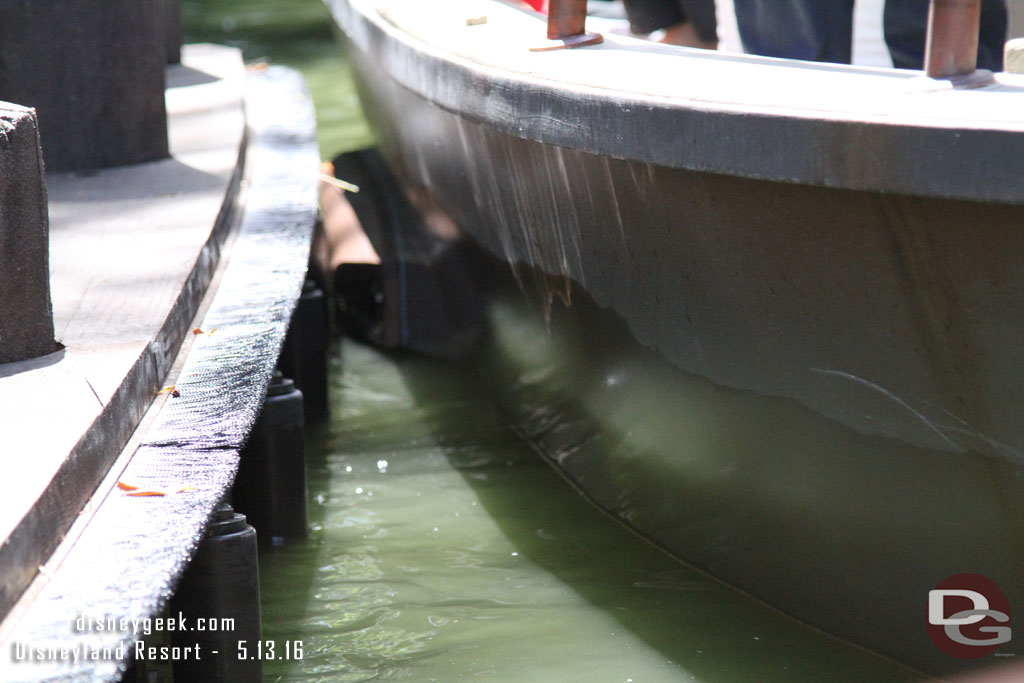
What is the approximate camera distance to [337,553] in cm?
320

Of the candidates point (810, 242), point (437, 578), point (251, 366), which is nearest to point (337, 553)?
point (437, 578)

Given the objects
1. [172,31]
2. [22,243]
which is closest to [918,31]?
[22,243]

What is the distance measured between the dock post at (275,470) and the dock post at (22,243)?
0.84 m

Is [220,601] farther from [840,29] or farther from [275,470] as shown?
[840,29]

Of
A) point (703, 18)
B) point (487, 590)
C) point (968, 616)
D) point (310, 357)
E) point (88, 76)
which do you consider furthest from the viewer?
point (310, 357)

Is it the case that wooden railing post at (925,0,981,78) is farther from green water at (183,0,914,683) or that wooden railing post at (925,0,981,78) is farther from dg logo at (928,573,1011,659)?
green water at (183,0,914,683)

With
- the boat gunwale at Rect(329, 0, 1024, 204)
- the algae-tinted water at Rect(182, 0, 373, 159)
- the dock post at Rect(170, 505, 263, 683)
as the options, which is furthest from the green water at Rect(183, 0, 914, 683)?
the algae-tinted water at Rect(182, 0, 373, 159)

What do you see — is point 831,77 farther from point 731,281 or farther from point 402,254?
point 402,254

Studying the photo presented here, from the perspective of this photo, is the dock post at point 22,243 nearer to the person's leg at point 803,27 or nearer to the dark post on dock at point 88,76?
the dark post on dock at point 88,76

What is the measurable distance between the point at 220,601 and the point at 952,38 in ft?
5.13

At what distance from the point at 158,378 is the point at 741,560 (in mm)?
1229

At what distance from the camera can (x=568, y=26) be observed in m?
2.85

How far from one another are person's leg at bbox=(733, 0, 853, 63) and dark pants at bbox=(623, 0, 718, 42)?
569 millimetres

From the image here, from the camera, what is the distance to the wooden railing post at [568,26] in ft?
9.26
